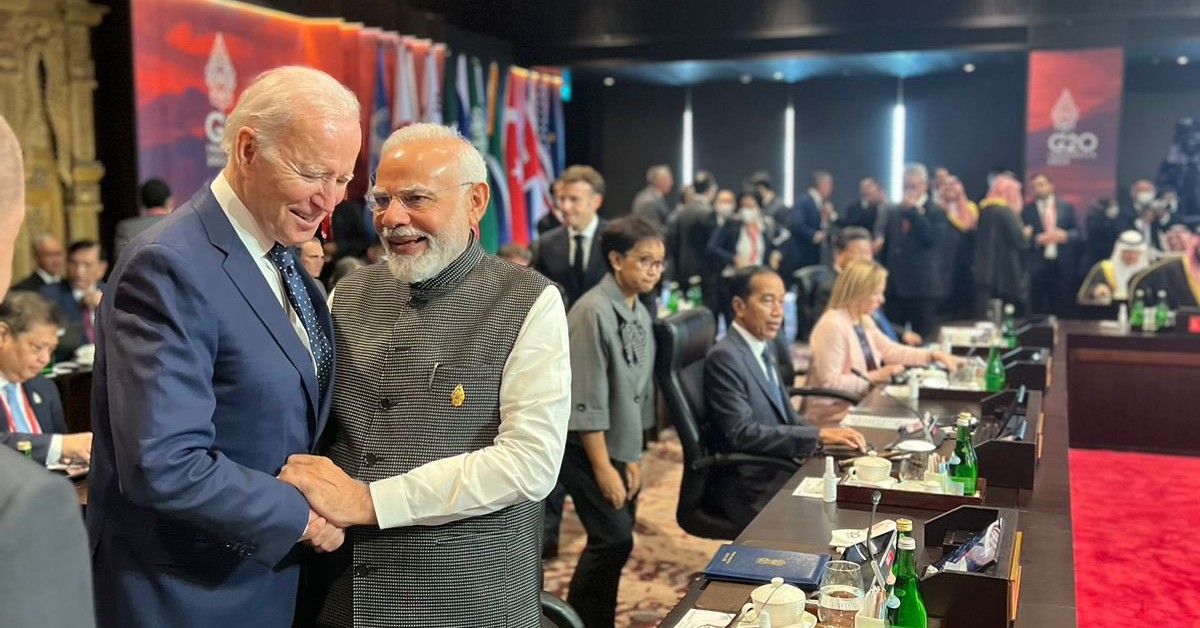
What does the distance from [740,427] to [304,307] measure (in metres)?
2.04

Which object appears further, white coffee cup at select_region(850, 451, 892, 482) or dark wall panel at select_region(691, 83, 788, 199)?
dark wall panel at select_region(691, 83, 788, 199)

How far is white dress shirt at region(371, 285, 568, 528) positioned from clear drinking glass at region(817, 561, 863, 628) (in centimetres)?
51

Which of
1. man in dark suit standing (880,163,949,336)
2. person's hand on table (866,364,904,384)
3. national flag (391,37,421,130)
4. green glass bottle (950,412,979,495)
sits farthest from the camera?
national flag (391,37,421,130)

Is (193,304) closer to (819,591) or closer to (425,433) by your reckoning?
(425,433)

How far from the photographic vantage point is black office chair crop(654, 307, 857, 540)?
350 centimetres

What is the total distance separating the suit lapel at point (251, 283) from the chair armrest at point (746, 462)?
6.67ft

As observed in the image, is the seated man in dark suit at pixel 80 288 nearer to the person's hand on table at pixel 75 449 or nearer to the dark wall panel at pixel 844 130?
the person's hand on table at pixel 75 449

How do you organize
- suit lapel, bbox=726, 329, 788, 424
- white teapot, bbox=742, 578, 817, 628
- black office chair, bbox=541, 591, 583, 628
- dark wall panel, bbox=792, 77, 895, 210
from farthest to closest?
1. dark wall panel, bbox=792, 77, 895, 210
2. suit lapel, bbox=726, 329, 788, 424
3. black office chair, bbox=541, 591, 583, 628
4. white teapot, bbox=742, 578, 817, 628

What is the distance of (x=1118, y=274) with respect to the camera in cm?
766

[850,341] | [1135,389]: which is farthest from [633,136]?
[850,341]

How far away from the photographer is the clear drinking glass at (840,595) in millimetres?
1804

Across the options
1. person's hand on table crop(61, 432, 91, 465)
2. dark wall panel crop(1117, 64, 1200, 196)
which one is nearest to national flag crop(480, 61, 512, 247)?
dark wall panel crop(1117, 64, 1200, 196)

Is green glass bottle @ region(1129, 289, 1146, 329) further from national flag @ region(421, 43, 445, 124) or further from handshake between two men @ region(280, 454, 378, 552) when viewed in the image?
national flag @ region(421, 43, 445, 124)

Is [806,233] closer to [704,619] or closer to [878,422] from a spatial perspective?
[878,422]
